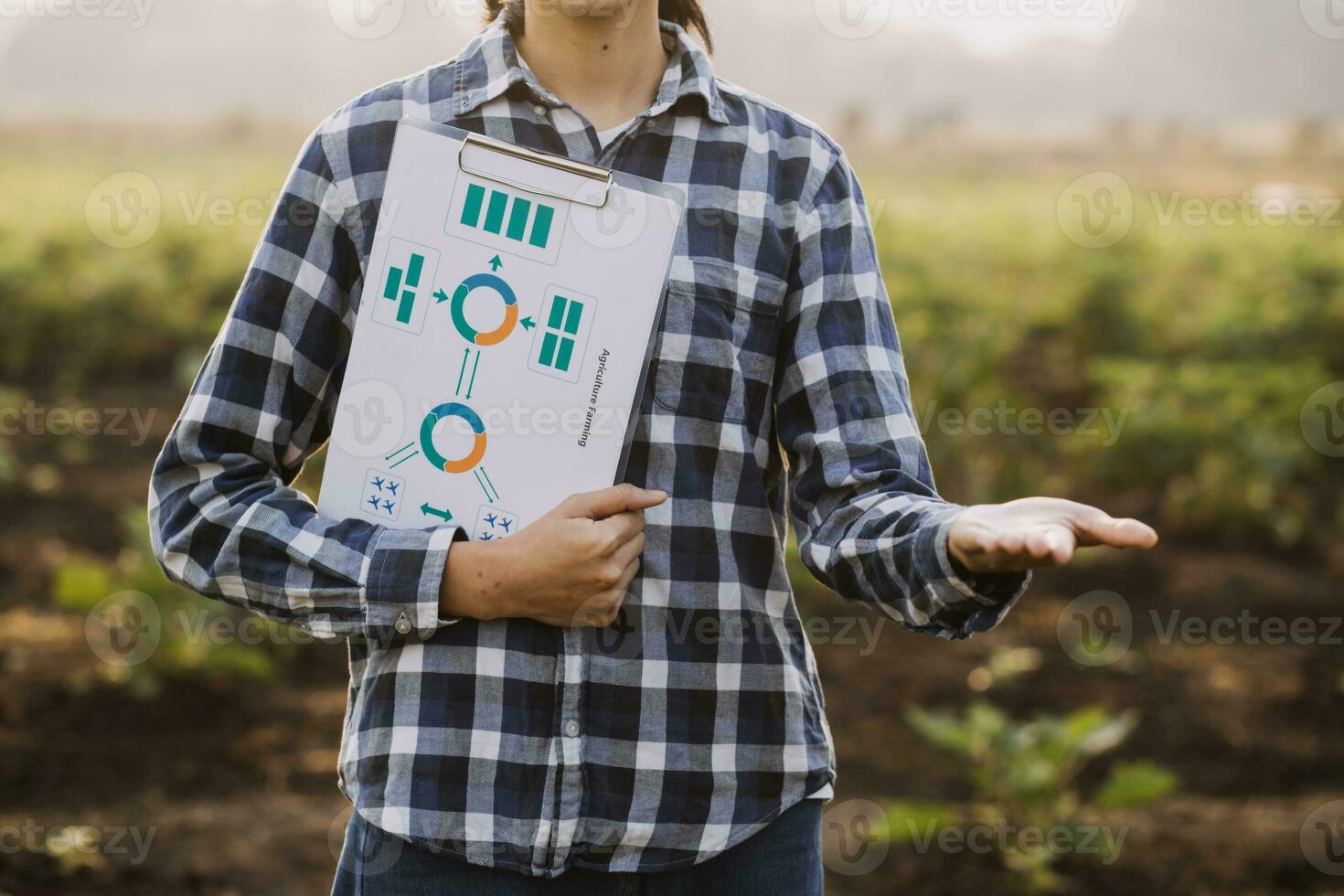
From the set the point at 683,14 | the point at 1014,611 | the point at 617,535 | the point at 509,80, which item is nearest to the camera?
the point at 617,535

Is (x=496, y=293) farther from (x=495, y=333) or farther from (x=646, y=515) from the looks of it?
(x=646, y=515)

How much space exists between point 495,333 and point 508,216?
0.38 feet

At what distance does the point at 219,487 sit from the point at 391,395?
181 millimetres

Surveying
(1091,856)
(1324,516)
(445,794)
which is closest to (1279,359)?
(1324,516)

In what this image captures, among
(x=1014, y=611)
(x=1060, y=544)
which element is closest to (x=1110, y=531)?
(x=1060, y=544)

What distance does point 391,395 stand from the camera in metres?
1.13

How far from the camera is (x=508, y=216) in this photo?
1.14 m

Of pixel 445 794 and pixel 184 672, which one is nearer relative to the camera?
pixel 445 794

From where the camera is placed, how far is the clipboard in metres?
1.12

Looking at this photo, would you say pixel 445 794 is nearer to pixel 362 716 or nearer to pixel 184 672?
pixel 362 716

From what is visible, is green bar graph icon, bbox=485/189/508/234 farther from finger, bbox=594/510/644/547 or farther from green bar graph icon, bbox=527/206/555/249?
finger, bbox=594/510/644/547

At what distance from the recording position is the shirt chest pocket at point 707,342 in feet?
3.78

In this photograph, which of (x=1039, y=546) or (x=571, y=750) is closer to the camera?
(x=1039, y=546)

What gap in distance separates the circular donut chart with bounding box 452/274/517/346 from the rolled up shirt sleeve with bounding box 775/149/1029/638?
284 mm
